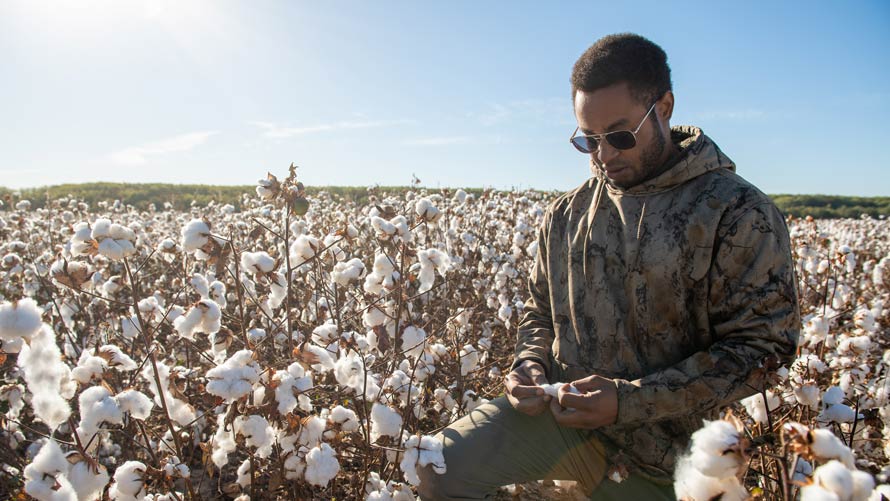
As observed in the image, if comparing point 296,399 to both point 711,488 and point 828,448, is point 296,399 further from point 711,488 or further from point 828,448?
point 828,448

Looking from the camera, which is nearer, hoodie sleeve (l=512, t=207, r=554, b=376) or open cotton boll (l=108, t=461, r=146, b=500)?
open cotton boll (l=108, t=461, r=146, b=500)

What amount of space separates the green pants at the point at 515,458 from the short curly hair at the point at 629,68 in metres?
1.40

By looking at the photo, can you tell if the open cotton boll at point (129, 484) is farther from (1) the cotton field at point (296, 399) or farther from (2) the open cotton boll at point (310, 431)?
(2) the open cotton boll at point (310, 431)

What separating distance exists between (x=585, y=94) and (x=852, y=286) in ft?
25.5

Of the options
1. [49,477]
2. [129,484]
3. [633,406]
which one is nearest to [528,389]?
[633,406]

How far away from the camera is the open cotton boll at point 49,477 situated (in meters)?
1.61

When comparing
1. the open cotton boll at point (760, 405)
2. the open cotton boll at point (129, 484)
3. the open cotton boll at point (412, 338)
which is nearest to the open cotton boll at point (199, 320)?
the open cotton boll at point (129, 484)

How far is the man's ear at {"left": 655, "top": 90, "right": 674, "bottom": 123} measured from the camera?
2.27 m

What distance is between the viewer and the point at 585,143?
7.64 feet

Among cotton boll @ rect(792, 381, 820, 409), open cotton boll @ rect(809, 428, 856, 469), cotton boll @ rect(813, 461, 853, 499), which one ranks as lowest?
cotton boll @ rect(792, 381, 820, 409)

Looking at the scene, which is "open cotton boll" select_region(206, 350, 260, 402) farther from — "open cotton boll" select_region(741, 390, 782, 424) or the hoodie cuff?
"open cotton boll" select_region(741, 390, 782, 424)

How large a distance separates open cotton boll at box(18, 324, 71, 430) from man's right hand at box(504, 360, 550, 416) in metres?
1.61

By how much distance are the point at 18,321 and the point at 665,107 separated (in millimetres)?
2431

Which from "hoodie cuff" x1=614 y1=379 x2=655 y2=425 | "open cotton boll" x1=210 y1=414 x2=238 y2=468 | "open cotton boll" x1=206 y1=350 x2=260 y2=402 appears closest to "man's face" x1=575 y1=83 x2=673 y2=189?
"hoodie cuff" x1=614 y1=379 x2=655 y2=425
